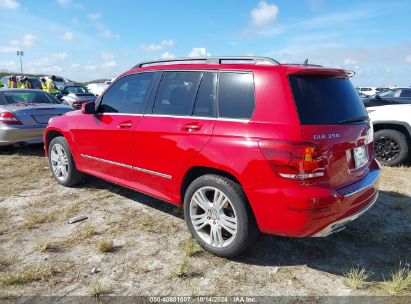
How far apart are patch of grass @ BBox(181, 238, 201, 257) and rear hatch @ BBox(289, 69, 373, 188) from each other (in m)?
1.47

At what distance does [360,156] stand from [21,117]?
22.1ft

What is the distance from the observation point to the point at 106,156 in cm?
455

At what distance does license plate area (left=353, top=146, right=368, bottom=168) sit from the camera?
322cm

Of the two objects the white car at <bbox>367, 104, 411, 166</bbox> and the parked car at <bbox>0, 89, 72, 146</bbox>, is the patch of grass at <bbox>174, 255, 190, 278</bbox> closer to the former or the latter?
the white car at <bbox>367, 104, 411, 166</bbox>

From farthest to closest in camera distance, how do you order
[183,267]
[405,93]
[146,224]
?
[405,93], [146,224], [183,267]

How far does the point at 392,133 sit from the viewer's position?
6754 mm

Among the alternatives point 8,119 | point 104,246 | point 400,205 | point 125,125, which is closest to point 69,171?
point 125,125

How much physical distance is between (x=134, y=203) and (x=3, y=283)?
2038 mm

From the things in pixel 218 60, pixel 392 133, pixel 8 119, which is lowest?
pixel 392 133

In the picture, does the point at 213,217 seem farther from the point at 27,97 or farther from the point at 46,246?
the point at 27,97

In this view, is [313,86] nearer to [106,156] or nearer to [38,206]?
[106,156]

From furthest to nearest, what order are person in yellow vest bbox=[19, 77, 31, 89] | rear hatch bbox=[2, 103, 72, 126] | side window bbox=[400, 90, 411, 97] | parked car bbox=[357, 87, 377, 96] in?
parked car bbox=[357, 87, 377, 96]
person in yellow vest bbox=[19, 77, 31, 89]
side window bbox=[400, 90, 411, 97]
rear hatch bbox=[2, 103, 72, 126]

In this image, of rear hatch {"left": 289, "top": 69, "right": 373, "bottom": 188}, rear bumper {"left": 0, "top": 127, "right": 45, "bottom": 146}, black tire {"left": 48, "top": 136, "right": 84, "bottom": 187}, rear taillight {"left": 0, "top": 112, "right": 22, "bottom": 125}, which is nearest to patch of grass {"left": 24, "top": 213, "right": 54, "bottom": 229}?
black tire {"left": 48, "top": 136, "right": 84, "bottom": 187}

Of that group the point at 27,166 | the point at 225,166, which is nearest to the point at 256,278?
the point at 225,166
